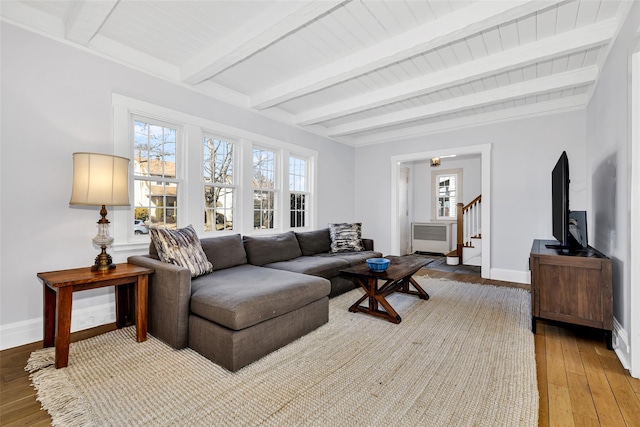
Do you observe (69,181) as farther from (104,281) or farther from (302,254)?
(302,254)

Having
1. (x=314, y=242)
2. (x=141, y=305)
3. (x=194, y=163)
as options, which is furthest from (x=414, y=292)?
(x=194, y=163)

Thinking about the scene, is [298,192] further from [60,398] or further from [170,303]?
[60,398]

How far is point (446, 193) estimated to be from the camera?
7750 mm

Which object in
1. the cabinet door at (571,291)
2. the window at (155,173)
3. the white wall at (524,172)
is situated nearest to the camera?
the cabinet door at (571,291)

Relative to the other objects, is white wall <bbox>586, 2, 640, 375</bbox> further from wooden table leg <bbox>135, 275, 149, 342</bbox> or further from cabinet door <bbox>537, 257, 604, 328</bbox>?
wooden table leg <bbox>135, 275, 149, 342</bbox>

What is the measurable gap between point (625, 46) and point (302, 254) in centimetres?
371

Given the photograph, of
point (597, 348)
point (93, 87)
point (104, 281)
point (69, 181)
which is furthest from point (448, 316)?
point (93, 87)

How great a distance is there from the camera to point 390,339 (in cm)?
247

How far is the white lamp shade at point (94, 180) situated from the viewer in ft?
7.52

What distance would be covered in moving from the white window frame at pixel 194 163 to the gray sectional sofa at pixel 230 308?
1.42ft

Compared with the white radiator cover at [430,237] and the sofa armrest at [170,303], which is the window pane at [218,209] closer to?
the sofa armrest at [170,303]

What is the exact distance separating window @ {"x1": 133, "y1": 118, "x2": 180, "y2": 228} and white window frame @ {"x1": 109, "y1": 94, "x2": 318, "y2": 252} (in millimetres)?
80

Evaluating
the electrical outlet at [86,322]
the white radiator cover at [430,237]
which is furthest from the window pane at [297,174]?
the white radiator cover at [430,237]

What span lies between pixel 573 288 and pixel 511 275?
2.27 metres
